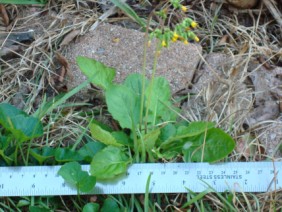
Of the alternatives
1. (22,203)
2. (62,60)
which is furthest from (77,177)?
(62,60)

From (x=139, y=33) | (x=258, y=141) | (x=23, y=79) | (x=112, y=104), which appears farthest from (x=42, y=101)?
(x=258, y=141)

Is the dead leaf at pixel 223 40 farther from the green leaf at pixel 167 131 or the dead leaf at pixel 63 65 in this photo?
the dead leaf at pixel 63 65

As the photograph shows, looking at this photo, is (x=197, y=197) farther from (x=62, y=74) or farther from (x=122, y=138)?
(x=62, y=74)

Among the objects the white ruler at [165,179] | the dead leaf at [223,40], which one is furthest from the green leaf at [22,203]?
the dead leaf at [223,40]

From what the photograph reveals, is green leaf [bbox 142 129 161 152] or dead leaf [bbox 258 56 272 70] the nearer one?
green leaf [bbox 142 129 161 152]

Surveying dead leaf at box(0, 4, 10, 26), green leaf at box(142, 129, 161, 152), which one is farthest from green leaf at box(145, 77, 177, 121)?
dead leaf at box(0, 4, 10, 26)

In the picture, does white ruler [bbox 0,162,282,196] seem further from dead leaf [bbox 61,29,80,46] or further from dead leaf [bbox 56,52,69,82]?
dead leaf [bbox 61,29,80,46]

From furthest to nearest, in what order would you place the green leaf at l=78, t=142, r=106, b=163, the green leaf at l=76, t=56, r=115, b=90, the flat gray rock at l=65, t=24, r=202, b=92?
the flat gray rock at l=65, t=24, r=202, b=92, the green leaf at l=76, t=56, r=115, b=90, the green leaf at l=78, t=142, r=106, b=163
